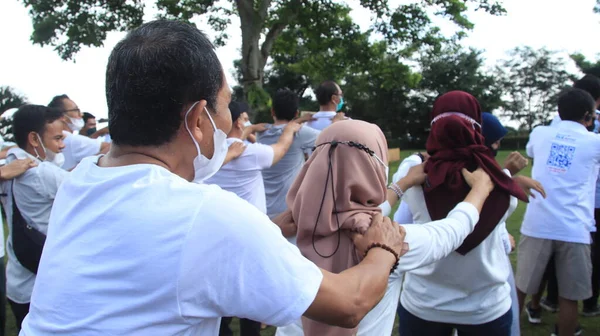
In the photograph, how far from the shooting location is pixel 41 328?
119cm

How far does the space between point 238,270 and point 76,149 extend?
4.70 m

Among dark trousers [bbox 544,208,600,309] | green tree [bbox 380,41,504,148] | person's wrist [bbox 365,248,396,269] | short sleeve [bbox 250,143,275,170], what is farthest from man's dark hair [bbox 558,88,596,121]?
green tree [bbox 380,41,504,148]

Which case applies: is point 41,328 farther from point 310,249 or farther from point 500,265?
point 500,265

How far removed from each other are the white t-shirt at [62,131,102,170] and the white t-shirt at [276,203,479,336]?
387cm

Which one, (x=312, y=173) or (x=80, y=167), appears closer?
(x=80, y=167)

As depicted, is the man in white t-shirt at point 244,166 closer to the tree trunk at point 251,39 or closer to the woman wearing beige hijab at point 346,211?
the woman wearing beige hijab at point 346,211

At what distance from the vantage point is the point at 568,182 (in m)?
3.97

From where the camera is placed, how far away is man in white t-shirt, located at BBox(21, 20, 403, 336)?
1.09m

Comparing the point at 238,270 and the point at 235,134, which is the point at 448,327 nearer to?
the point at 238,270

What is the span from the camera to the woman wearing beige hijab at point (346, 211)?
1.85 m

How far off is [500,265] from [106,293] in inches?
83.2

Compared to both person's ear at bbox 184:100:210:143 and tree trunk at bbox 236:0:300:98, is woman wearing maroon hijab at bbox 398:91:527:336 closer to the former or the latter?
person's ear at bbox 184:100:210:143

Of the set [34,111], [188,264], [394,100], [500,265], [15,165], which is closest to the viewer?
[188,264]

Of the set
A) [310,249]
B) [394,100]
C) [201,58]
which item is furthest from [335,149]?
[394,100]
